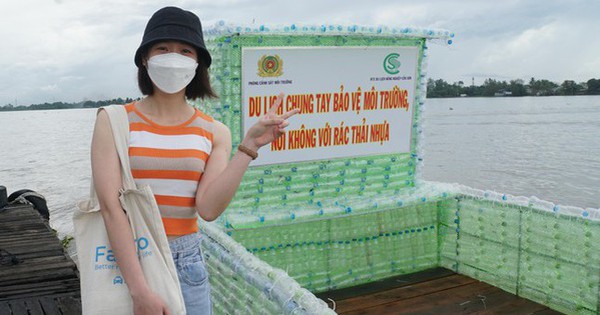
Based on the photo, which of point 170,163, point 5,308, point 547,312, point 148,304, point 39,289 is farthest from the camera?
point 39,289

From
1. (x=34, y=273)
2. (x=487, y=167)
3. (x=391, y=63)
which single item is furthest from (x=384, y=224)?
(x=487, y=167)

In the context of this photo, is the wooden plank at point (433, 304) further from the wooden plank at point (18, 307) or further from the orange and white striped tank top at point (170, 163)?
the orange and white striped tank top at point (170, 163)

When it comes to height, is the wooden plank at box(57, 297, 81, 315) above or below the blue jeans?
below

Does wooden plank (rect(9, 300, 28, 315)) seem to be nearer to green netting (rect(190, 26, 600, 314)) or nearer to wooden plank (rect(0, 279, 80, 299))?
wooden plank (rect(0, 279, 80, 299))

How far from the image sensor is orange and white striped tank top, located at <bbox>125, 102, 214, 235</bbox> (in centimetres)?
198

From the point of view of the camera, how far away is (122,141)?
6.31 feet

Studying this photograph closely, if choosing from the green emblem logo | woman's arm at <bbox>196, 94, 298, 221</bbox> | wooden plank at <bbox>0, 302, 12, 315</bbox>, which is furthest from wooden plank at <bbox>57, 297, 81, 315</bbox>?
the green emblem logo

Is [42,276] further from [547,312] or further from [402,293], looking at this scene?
[547,312]

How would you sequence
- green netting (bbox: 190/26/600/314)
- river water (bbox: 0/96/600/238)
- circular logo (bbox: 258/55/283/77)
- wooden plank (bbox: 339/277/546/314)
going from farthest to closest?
river water (bbox: 0/96/600/238) → wooden plank (bbox: 339/277/546/314) → circular logo (bbox: 258/55/283/77) → green netting (bbox: 190/26/600/314)

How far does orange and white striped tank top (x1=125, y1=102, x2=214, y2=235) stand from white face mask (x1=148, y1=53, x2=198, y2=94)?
0.44 ft

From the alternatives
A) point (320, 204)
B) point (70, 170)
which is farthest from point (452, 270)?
point (70, 170)

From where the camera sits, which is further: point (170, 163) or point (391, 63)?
point (391, 63)

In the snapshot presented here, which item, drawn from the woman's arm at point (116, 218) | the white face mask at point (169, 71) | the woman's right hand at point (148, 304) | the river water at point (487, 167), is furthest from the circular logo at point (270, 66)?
the river water at point (487, 167)

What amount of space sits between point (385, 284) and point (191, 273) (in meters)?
3.70
